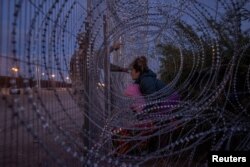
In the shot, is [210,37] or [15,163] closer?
[15,163]

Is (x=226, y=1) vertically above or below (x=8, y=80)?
above

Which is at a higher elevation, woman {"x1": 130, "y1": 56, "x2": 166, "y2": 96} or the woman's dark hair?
the woman's dark hair

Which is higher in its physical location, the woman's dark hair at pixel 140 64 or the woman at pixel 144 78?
the woman's dark hair at pixel 140 64

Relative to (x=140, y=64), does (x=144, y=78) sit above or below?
below

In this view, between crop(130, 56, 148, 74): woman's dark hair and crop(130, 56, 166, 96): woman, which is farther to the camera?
crop(130, 56, 148, 74): woman's dark hair

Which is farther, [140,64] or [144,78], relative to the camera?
[140,64]

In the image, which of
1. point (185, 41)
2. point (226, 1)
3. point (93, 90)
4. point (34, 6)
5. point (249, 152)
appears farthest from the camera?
point (185, 41)

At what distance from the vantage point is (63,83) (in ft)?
9.86

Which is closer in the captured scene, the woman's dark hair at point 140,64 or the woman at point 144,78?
the woman at point 144,78

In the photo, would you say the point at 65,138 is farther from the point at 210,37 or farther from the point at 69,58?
the point at 210,37

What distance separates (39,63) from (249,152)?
1.39 metres

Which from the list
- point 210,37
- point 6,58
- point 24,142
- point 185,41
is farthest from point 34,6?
point 185,41

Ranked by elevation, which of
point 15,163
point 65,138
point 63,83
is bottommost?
point 15,163

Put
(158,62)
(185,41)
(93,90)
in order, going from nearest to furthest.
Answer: (93,90) < (185,41) < (158,62)
